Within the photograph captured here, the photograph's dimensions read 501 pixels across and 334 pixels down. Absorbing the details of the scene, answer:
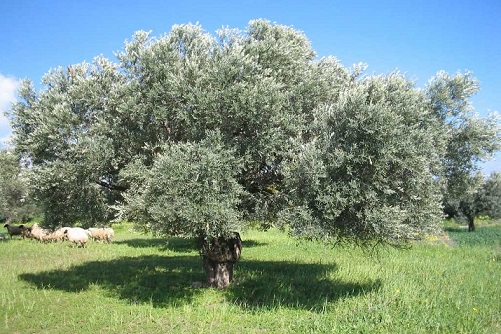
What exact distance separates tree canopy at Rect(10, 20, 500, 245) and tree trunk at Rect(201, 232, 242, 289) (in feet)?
7.10

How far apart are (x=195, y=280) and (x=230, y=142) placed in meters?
8.78

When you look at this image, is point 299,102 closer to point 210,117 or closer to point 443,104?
point 210,117

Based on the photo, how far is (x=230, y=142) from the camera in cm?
1576

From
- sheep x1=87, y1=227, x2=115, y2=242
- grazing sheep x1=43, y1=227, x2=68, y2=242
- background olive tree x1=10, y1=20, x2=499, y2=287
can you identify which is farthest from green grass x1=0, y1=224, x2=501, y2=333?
sheep x1=87, y1=227, x2=115, y2=242

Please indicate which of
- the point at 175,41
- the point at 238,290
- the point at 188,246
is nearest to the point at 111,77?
the point at 175,41

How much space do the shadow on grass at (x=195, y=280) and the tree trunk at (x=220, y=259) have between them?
68 centimetres

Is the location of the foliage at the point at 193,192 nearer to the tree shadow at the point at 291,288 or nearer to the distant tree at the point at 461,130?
the tree shadow at the point at 291,288

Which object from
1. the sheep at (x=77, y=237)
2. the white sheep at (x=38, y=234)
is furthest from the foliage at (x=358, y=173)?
the white sheep at (x=38, y=234)

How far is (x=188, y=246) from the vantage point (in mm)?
37031

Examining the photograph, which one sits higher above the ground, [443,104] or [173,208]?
[443,104]

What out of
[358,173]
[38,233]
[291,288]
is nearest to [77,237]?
[38,233]

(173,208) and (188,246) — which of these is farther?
(188,246)

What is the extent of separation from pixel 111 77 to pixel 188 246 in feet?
69.8

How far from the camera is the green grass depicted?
1370 centimetres
